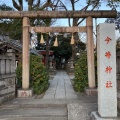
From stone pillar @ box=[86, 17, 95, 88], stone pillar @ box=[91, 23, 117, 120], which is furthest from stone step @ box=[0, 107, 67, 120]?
stone pillar @ box=[86, 17, 95, 88]

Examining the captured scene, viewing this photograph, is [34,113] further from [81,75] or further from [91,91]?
[81,75]

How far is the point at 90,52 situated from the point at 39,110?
13.5 feet

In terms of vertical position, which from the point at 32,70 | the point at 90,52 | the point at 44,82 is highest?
the point at 90,52

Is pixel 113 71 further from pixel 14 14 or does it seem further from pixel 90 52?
pixel 14 14

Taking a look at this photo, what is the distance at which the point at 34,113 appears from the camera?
280 inches

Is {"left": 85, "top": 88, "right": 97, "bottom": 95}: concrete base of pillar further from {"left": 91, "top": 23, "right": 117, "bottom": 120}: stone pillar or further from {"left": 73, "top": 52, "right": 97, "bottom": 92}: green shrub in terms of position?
{"left": 91, "top": 23, "right": 117, "bottom": 120}: stone pillar

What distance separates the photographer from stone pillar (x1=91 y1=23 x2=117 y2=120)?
5.93 m

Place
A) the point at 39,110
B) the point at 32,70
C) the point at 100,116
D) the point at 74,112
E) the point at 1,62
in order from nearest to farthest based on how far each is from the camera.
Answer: the point at 100,116 < the point at 74,112 < the point at 39,110 < the point at 1,62 < the point at 32,70

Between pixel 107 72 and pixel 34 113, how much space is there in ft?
9.62

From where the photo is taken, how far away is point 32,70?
424 inches

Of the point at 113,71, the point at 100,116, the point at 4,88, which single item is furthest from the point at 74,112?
the point at 4,88

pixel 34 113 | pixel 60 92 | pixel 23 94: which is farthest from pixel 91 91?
pixel 34 113

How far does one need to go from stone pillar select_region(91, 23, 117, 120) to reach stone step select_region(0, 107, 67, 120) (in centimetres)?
156

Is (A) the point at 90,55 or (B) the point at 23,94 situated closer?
(B) the point at 23,94
